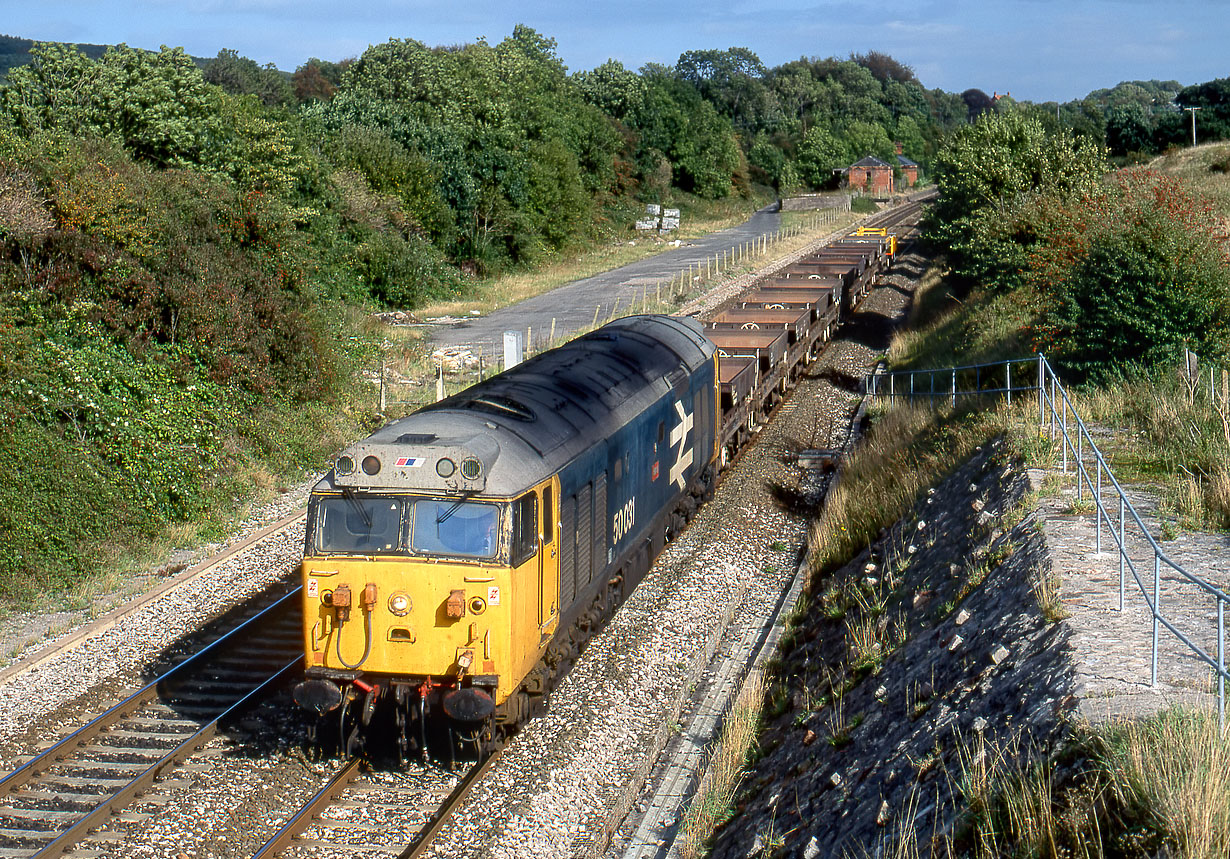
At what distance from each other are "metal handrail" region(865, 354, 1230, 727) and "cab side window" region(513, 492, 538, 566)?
4.97 meters

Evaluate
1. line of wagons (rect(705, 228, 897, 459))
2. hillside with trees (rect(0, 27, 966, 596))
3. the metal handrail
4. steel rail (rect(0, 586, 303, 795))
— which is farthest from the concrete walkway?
hillside with trees (rect(0, 27, 966, 596))

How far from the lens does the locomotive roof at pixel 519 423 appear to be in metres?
9.62

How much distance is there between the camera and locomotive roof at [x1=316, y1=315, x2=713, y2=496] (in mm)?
9625

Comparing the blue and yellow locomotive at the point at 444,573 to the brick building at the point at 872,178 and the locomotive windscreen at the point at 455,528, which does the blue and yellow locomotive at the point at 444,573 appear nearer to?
the locomotive windscreen at the point at 455,528

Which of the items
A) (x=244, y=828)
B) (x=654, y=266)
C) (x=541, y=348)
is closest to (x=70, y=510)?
(x=244, y=828)

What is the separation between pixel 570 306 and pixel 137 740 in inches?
1193

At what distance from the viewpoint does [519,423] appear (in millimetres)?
10836

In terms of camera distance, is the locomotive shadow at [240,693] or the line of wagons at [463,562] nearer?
the line of wagons at [463,562]

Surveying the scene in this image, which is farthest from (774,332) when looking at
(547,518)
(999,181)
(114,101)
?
(114,101)

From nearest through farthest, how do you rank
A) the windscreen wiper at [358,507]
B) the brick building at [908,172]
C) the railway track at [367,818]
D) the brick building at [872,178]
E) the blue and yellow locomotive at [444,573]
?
the railway track at [367,818], the blue and yellow locomotive at [444,573], the windscreen wiper at [358,507], the brick building at [872,178], the brick building at [908,172]

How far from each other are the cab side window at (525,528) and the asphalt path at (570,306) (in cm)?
2021

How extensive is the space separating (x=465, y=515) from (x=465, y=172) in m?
39.7

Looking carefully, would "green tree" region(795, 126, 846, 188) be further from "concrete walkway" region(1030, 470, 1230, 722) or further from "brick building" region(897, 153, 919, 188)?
"concrete walkway" region(1030, 470, 1230, 722)

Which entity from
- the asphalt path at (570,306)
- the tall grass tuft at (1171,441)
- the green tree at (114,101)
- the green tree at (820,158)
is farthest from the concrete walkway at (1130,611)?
the green tree at (820,158)
